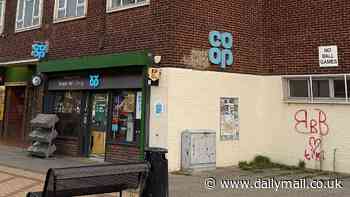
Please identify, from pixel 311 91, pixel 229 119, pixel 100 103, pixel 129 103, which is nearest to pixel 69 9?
pixel 100 103

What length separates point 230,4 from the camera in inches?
487

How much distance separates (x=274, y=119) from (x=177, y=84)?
12.5 feet

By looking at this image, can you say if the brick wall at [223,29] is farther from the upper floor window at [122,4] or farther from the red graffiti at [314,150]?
the red graffiti at [314,150]

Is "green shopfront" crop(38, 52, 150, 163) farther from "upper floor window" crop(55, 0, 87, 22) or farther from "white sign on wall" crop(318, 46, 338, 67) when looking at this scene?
"white sign on wall" crop(318, 46, 338, 67)

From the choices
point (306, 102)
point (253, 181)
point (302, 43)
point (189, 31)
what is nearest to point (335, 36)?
point (302, 43)

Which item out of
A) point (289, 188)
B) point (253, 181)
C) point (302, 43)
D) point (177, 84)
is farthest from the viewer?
point (302, 43)

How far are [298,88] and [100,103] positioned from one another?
6082mm

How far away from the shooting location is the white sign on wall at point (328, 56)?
1166 cm

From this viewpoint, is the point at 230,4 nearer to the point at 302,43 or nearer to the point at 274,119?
the point at 302,43

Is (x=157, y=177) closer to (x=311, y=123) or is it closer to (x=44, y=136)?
(x=311, y=123)

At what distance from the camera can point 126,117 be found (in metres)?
12.0

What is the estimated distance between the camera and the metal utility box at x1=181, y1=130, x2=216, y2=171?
10.6 m

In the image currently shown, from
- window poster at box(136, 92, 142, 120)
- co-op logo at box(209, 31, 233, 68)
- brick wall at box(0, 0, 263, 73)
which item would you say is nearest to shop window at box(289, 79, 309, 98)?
brick wall at box(0, 0, 263, 73)

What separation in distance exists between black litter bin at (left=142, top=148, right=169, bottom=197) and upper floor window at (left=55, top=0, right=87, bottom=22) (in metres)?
9.28
